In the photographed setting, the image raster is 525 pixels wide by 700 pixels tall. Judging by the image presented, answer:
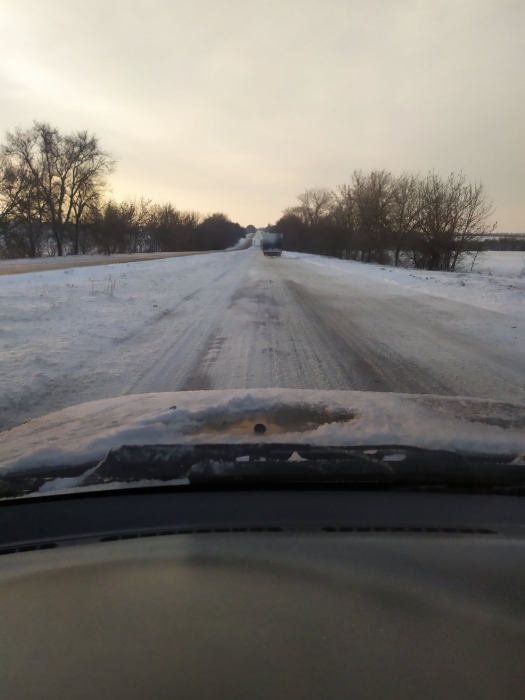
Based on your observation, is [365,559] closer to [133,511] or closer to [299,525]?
[299,525]

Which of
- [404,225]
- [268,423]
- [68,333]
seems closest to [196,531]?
[268,423]

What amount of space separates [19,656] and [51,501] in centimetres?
101

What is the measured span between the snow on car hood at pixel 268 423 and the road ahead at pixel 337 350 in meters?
1.67

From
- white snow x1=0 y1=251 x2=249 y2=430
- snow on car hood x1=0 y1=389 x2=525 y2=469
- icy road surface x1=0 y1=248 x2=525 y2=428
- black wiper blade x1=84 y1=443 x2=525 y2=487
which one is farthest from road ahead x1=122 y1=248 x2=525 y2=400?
black wiper blade x1=84 y1=443 x2=525 y2=487

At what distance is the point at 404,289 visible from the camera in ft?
61.1

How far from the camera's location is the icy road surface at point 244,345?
19.3 ft

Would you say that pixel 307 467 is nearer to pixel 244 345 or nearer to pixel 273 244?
pixel 244 345

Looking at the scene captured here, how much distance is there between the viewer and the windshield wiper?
2.60 metres

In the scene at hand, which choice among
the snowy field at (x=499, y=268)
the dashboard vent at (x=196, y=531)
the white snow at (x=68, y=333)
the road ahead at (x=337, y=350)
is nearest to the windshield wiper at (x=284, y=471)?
the dashboard vent at (x=196, y=531)

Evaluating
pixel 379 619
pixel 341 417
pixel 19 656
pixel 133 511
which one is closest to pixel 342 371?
pixel 341 417

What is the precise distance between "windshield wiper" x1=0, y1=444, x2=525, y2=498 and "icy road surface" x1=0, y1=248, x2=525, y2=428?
2.56 m

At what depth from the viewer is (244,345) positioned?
802 cm

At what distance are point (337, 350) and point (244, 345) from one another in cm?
153

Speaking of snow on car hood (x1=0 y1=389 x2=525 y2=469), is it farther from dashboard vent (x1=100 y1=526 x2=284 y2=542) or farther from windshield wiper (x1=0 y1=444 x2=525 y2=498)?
dashboard vent (x1=100 y1=526 x2=284 y2=542)
